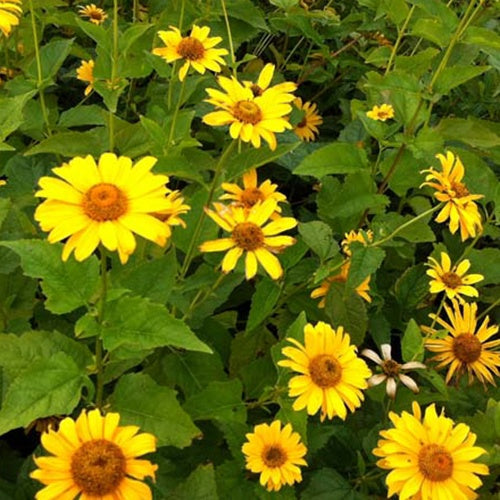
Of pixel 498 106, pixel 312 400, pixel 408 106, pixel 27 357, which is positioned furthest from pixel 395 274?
pixel 27 357

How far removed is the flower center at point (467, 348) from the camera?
5.81 feet

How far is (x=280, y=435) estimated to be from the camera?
141 cm

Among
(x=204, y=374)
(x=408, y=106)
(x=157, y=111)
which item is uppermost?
(x=408, y=106)

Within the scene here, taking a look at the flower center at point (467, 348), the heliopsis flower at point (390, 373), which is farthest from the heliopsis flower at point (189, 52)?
the flower center at point (467, 348)

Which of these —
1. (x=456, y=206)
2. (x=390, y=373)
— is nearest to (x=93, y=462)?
(x=390, y=373)

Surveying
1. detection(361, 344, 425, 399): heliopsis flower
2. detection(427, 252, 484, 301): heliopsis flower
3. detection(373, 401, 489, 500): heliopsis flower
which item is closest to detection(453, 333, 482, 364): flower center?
detection(427, 252, 484, 301): heliopsis flower

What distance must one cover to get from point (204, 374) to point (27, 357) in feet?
1.43

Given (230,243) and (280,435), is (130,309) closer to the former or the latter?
(230,243)

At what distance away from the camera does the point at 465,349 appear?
5.82ft

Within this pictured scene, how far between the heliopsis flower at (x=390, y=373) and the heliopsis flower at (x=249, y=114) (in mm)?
546

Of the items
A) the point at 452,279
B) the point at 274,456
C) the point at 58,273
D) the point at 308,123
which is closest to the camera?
the point at 58,273

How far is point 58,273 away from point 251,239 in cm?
39

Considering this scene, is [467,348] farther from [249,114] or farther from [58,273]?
[58,273]

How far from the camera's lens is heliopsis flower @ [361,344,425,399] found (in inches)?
59.9
